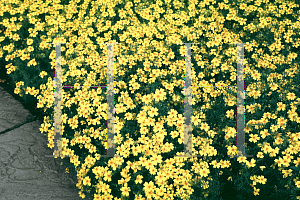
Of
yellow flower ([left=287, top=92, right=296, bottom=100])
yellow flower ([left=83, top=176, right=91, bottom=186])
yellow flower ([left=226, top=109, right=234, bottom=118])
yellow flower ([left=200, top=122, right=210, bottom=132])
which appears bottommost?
yellow flower ([left=83, top=176, right=91, bottom=186])

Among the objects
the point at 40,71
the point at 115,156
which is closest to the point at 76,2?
the point at 40,71

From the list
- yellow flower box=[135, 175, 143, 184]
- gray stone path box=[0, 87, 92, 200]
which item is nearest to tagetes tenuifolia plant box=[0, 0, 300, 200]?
yellow flower box=[135, 175, 143, 184]

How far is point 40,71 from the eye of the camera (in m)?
4.78

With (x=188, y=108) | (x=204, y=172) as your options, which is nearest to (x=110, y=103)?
(x=188, y=108)

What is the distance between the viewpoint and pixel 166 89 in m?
4.22

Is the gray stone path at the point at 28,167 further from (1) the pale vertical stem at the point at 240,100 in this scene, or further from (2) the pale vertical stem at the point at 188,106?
(1) the pale vertical stem at the point at 240,100

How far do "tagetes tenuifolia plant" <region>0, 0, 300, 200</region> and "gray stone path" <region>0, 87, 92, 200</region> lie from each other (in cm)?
39

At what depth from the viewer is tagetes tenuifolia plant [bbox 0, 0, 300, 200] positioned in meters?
3.35

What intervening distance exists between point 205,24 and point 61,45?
277cm

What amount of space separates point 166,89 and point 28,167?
240 cm

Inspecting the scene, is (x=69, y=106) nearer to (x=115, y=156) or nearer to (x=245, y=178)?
(x=115, y=156)

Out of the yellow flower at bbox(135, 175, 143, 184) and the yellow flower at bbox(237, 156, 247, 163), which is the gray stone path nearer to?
the yellow flower at bbox(135, 175, 143, 184)

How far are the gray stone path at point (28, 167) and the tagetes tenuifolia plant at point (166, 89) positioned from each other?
393 mm

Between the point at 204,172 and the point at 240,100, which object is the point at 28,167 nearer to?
the point at 204,172
